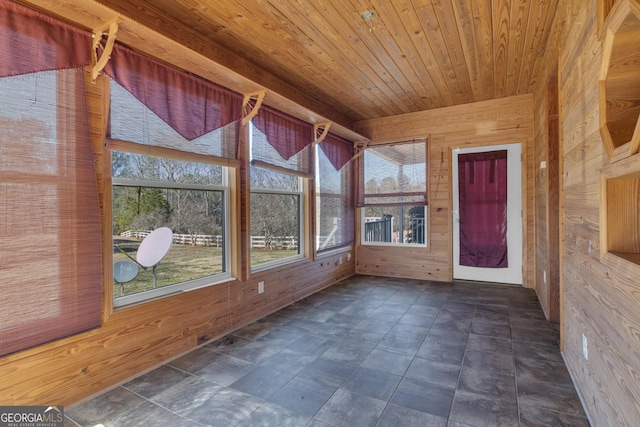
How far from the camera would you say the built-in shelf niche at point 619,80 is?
1.18m

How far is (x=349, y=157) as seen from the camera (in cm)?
505

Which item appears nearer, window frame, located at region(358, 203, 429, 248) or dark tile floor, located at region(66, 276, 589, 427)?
dark tile floor, located at region(66, 276, 589, 427)

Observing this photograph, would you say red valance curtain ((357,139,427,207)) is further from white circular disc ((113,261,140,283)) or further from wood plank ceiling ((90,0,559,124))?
white circular disc ((113,261,140,283))

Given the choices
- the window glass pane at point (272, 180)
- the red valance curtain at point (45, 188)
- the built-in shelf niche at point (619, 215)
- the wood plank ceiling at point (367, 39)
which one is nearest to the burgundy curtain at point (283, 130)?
the window glass pane at point (272, 180)

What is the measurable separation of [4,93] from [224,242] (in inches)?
70.3

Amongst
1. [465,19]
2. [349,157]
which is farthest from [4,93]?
[349,157]

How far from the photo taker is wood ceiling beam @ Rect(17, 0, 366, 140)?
1.72m

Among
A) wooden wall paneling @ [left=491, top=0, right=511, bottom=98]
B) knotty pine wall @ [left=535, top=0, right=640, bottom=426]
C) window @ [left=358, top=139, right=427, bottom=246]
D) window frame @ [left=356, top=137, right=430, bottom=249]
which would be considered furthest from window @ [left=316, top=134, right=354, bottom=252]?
knotty pine wall @ [left=535, top=0, right=640, bottom=426]

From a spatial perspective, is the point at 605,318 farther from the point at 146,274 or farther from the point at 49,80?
the point at 49,80

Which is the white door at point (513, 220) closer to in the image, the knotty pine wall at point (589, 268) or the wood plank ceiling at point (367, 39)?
the wood plank ceiling at point (367, 39)

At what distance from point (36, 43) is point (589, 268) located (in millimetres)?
3087

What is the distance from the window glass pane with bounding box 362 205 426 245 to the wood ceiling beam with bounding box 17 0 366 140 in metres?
2.12

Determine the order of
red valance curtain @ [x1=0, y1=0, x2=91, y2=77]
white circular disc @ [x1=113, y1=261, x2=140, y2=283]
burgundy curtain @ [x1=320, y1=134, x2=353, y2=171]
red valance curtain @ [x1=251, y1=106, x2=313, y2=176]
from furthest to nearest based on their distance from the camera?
burgundy curtain @ [x1=320, y1=134, x2=353, y2=171], red valance curtain @ [x1=251, y1=106, x2=313, y2=176], white circular disc @ [x1=113, y1=261, x2=140, y2=283], red valance curtain @ [x1=0, y1=0, x2=91, y2=77]

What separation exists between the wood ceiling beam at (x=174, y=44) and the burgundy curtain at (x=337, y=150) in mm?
723
